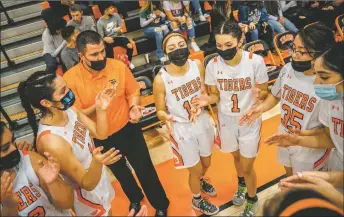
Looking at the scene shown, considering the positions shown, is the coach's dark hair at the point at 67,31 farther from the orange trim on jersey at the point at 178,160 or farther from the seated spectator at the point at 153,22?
the orange trim on jersey at the point at 178,160

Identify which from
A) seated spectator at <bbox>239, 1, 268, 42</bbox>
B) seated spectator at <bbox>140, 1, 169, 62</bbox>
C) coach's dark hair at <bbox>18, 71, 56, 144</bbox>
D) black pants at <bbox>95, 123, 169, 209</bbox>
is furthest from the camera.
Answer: seated spectator at <bbox>239, 1, 268, 42</bbox>

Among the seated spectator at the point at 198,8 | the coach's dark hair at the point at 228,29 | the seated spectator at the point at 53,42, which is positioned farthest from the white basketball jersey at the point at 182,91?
the seated spectator at the point at 198,8

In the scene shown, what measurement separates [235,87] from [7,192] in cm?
206

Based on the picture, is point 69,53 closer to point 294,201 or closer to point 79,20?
Answer: point 79,20

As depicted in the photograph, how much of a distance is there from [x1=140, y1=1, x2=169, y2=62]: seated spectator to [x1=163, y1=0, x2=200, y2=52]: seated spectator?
0.17 meters

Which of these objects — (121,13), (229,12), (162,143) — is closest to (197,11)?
(229,12)

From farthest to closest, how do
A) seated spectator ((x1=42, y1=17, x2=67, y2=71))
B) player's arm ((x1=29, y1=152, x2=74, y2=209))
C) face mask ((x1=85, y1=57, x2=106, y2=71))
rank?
seated spectator ((x1=42, y1=17, x2=67, y2=71)), face mask ((x1=85, y1=57, x2=106, y2=71)), player's arm ((x1=29, y1=152, x2=74, y2=209))

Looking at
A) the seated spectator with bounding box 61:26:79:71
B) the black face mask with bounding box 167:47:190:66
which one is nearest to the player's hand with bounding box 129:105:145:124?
the black face mask with bounding box 167:47:190:66

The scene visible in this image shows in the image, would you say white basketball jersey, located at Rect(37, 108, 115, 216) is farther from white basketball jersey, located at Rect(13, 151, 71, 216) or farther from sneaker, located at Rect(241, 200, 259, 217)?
sneaker, located at Rect(241, 200, 259, 217)

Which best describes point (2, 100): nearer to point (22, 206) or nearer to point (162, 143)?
point (162, 143)

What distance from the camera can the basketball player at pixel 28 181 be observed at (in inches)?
75.4

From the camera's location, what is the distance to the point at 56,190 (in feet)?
6.74

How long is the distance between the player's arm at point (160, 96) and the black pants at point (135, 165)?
0.38 metres

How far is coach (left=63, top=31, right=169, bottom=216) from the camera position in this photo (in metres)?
2.77
